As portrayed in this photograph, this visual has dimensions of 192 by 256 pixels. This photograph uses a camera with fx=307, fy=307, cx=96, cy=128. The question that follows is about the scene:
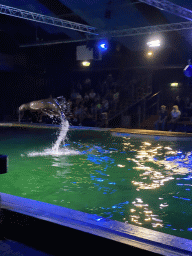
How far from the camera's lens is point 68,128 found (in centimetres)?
1498

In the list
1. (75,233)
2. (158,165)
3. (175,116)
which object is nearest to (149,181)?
(158,165)

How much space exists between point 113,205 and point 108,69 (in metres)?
14.2

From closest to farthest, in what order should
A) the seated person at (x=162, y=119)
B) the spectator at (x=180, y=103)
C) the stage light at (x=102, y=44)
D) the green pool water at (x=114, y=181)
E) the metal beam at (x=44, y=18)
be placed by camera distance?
the green pool water at (x=114, y=181) → the metal beam at (x=44, y=18) → the seated person at (x=162, y=119) → the spectator at (x=180, y=103) → the stage light at (x=102, y=44)

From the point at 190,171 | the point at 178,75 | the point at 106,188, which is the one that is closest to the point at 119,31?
the point at 178,75

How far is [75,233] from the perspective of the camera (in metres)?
2.36

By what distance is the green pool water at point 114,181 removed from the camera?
3805 millimetres

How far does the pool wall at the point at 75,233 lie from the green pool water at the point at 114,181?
958 mm

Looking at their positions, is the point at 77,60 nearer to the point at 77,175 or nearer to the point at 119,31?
the point at 119,31

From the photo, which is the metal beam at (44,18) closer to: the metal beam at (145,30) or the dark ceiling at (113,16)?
the dark ceiling at (113,16)

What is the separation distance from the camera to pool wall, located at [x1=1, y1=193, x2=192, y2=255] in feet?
7.14

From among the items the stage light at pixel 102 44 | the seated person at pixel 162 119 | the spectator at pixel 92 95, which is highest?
the stage light at pixel 102 44

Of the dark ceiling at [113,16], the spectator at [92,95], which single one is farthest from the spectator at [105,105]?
the dark ceiling at [113,16]

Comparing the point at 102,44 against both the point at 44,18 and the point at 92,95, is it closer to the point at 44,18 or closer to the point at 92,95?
the point at 92,95

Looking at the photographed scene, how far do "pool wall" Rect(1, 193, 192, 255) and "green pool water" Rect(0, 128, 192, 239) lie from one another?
96 cm
